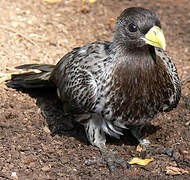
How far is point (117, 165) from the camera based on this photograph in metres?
5.49

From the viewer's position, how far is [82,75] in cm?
554

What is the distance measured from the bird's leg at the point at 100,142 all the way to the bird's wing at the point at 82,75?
30 cm

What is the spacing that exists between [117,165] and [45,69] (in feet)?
6.91

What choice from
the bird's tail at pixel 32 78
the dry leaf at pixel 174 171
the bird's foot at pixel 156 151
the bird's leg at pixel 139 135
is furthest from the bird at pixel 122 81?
the bird's tail at pixel 32 78

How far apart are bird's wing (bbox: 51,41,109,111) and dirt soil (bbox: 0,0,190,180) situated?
0.66m

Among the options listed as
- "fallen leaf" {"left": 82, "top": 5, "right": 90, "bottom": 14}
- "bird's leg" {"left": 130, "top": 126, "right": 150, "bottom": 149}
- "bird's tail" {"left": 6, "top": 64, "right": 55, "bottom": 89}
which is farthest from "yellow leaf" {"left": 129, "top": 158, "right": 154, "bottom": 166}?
"fallen leaf" {"left": 82, "top": 5, "right": 90, "bottom": 14}

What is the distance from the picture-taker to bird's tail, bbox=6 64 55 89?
6535 millimetres

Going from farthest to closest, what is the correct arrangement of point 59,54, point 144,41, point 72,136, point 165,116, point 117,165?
point 59,54, point 165,116, point 72,136, point 117,165, point 144,41

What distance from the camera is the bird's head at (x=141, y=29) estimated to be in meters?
4.89

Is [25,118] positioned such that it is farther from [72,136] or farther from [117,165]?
[117,165]

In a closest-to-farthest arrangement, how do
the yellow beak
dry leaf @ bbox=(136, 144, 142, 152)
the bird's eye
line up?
the yellow beak < the bird's eye < dry leaf @ bbox=(136, 144, 142, 152)

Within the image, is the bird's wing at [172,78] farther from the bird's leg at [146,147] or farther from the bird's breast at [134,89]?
the bird's leg at [146,147]

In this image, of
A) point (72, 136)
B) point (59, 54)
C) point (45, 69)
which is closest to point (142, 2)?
point (59, 54)

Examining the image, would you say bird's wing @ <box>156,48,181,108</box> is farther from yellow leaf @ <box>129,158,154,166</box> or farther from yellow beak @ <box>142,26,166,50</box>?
yellow leaf @ <box>129,158,154,166</box>
